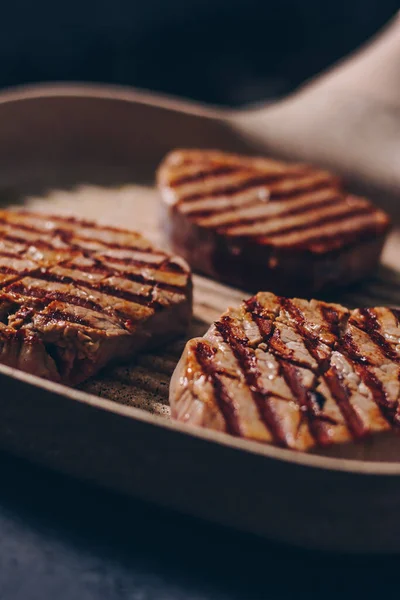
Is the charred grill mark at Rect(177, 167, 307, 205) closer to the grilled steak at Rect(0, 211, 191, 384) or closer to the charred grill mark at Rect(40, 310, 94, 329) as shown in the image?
the grilled steak at Rect(0, 211, 191, 384)

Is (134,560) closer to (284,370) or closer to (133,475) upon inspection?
(133,475)

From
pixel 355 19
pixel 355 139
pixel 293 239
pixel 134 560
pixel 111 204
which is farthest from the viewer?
pixel 355 19

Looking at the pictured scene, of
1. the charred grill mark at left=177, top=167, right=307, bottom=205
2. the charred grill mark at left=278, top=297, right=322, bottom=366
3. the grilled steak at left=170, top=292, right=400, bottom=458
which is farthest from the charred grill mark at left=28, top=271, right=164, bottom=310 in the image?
the charred grill mark at left=177, top=167, right=307, bottom=205

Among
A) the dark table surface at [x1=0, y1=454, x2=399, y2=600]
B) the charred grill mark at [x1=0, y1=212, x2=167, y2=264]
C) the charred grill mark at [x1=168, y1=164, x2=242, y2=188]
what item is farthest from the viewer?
the charred grill mark at [x1=168, y1=164, x2=242, y2=188]

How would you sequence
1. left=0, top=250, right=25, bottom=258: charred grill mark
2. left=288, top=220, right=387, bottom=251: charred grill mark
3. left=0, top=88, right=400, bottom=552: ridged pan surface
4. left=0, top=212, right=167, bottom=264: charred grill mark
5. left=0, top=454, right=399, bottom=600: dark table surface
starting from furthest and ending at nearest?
left=288, top=220, right=387, bottom=251: charred grill mark → left=0, top=212, right=167, bottom=264: charred grill mark → left=0, top=250, right=25, bottom=258: charred grill mark → left=0, top=454, right=399, bottom=600: dark table surface → left=0, top=88, right=400, bottom=552: ridged pan surface

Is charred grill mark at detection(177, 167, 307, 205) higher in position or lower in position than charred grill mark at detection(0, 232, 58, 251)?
higher

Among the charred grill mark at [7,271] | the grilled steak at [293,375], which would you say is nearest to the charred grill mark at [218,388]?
the grilled steak at [293,375]

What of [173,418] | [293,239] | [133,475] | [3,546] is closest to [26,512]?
[3,546]
